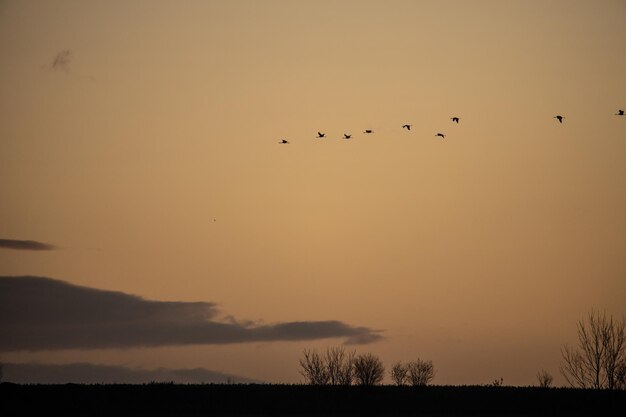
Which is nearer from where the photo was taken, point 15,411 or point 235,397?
point 15,411

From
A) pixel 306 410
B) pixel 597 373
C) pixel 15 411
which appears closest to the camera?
pixel 15 411

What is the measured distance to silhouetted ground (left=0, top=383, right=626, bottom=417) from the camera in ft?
332

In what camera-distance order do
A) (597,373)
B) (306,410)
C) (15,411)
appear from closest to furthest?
(15,411) → (306,410) → (597,373)

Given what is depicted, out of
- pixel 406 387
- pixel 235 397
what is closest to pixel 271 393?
pixel 235 397

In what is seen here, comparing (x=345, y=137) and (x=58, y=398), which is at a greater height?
(x=345, y=137)

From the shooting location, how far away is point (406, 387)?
10931 cm

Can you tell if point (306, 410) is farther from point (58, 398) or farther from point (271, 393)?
point (58, 398)

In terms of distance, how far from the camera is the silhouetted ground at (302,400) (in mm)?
101188

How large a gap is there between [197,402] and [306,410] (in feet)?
30.0

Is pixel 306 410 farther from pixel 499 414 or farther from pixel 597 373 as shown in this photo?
pixel 597 373

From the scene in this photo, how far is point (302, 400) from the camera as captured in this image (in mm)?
106125

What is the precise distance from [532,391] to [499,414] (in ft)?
27.5

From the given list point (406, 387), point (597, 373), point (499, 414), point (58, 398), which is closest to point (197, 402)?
point (58, 398)

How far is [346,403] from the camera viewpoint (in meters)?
106
